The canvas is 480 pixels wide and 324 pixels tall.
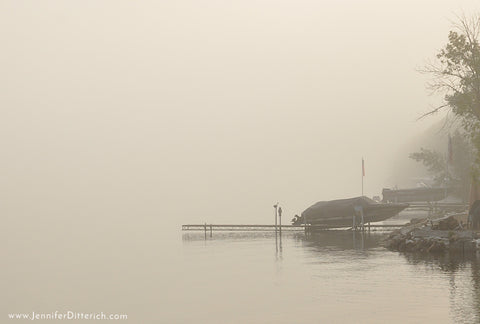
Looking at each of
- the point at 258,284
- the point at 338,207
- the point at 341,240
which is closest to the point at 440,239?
the point at 258,284

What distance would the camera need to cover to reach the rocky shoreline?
6106 centimetres

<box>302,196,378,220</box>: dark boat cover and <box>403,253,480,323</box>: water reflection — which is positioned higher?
<box>302,196,378,220</box>: dark boat cover

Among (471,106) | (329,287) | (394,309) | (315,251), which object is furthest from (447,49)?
(394,309)

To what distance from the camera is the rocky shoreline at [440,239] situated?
61062 millimetres

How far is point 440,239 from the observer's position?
63.0 m

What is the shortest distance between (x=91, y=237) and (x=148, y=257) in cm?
4680

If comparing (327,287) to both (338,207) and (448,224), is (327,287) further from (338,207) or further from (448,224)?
(338,207)

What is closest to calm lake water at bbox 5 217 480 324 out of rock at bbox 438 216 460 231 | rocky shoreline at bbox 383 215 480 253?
rocky shoreline at bbox 383 215 480 253

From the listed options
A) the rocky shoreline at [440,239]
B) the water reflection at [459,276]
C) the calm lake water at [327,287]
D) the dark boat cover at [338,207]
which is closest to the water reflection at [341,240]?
the calm lake water at [327,287]

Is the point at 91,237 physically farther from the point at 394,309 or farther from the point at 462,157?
the point at 394,309

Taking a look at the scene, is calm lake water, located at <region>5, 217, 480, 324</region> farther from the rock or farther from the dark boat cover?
the dark boat cover

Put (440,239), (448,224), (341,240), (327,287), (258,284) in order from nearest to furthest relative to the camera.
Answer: (327,287) → (258,284) → (440,239) → (448,224) → (341,240)

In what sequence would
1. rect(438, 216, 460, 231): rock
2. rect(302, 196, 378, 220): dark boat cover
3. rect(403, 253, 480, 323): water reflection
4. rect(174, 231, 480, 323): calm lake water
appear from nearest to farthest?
rect(403, 253, 480, 323): water reflection
rect(174, 231, 480, 323): calm lake water
rect(438, 216, 460, 231): rock
rect(302, 196, 378, 220): dark boat cover

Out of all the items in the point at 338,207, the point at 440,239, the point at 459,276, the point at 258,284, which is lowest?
the point at 258,284
